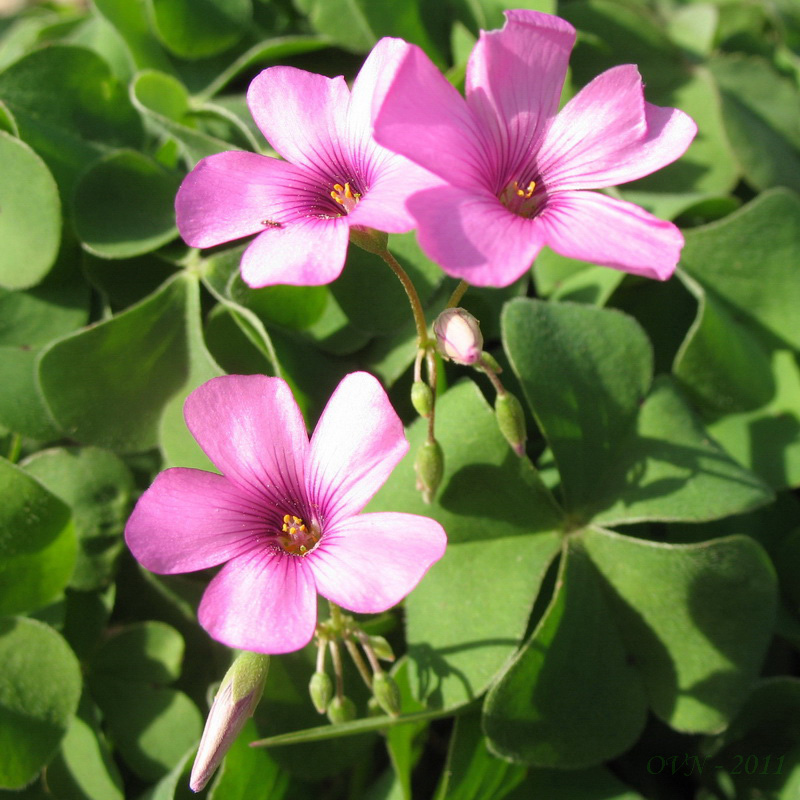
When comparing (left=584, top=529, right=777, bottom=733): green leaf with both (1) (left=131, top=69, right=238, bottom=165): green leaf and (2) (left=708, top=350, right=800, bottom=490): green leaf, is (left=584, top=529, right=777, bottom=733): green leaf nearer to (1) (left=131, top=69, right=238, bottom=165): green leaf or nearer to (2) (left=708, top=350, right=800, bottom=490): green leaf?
(2) (left=708, top=350, right=800, bottom=490): green leaf

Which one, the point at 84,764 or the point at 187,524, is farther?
the point at 84,764

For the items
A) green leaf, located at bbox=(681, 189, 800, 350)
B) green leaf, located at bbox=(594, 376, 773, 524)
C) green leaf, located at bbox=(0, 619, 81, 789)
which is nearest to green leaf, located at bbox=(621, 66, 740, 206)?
green leaf, located at bbox=(681, 189, 800, 350)

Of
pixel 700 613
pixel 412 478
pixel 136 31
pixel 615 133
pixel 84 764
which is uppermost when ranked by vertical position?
pixel 615 133

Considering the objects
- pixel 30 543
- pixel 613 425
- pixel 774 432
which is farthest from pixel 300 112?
pixel 774 432

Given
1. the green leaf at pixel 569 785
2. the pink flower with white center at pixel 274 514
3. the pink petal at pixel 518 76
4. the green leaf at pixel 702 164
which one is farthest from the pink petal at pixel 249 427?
the green leaf at pixel 702 164

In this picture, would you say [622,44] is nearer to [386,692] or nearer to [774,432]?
[774,432]

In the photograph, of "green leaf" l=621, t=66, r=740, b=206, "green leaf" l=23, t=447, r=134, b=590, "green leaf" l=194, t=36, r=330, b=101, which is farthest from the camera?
"green leaf" l=621, t=66, r=740, b=206

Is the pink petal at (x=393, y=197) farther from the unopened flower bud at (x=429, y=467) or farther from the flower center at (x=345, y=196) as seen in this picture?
the unopened flower bud at (x=429, y=467)
